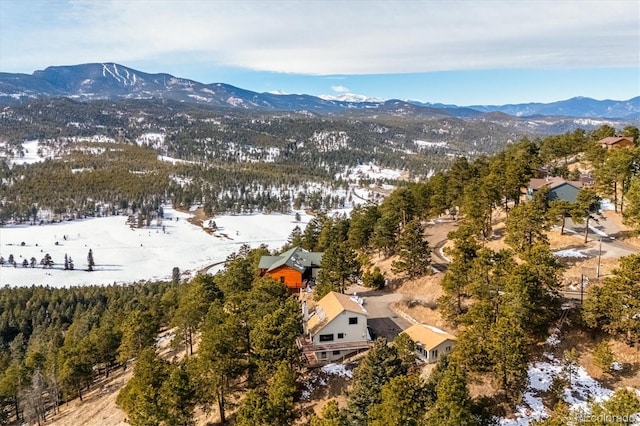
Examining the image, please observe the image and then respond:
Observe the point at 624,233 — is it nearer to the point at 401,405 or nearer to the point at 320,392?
the point at 320,392

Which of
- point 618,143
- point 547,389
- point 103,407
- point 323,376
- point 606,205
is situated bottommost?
point 103,407

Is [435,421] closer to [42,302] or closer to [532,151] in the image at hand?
[532,151]

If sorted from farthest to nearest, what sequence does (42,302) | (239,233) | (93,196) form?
(93,196) → (239,233) → (42,302)

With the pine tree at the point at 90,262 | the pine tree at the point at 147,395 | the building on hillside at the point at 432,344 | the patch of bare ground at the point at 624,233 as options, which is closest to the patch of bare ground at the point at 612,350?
the building on hillside at the point at 432,344

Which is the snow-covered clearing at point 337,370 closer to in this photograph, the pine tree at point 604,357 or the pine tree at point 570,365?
the pine tree at point 570,365

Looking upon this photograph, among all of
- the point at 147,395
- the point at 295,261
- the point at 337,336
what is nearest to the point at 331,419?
the point at 147,395

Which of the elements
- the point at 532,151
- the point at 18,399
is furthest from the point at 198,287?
the point at 532,151
